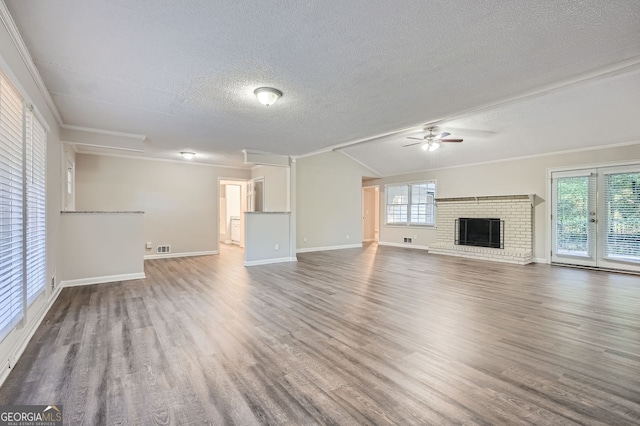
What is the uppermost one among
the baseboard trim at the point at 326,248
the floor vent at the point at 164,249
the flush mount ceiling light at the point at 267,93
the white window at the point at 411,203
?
the flush mount ceiling light at the point at 267,93

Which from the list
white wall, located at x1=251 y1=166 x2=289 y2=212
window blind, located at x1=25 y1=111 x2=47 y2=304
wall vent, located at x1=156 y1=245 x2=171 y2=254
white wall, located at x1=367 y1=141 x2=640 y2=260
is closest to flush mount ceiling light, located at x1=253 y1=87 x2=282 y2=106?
window blind, located at x1=25 y1=111 x2=47 y2=304

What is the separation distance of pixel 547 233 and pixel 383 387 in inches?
259

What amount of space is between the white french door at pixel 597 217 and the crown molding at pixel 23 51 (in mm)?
8469

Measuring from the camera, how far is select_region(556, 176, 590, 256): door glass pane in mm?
6016

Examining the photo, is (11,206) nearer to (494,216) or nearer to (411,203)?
(494,216)

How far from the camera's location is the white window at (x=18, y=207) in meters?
2.12

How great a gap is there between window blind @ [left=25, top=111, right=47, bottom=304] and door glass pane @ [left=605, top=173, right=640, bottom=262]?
8.76 meters

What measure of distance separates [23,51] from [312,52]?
7.60 ft

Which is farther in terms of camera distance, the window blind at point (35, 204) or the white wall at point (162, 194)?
the white wall at point (162, 194)

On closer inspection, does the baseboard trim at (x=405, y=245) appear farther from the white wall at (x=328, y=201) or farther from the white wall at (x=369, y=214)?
the white wall at (x=369, y=214)

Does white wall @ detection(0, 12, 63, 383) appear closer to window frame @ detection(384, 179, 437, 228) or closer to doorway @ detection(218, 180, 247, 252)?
doorway @ detection(218, 180, 247, 252)

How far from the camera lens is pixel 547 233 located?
655 cm

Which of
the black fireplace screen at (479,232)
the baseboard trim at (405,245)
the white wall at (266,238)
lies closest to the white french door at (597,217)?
the black fireplace screen at (479,232)

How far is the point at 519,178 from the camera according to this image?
700 cm
